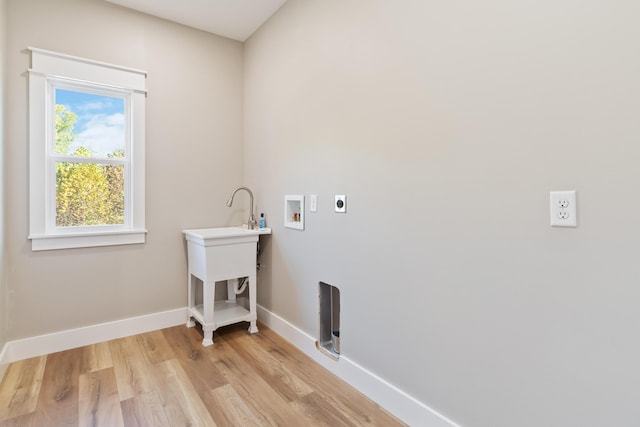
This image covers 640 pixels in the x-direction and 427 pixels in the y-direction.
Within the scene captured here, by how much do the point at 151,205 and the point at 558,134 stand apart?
2787mm

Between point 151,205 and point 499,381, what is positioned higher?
point 151,205

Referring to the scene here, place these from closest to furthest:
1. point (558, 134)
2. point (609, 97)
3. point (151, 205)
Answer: point (609, 97) → point (558, 134) → point (151, 205)

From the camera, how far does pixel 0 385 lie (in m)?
1.93

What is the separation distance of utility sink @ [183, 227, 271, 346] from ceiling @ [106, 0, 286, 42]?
1.80 meters

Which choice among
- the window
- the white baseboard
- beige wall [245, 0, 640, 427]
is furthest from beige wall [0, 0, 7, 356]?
beige wall [245, 0, 640, 427]

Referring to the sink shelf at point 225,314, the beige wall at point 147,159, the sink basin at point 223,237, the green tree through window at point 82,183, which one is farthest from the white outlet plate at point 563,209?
the green tree through window at point 82,183

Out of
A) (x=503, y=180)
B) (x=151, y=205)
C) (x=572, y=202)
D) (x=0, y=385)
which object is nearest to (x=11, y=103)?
(x=151, y=205)

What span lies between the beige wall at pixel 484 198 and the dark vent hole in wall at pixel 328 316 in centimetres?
15

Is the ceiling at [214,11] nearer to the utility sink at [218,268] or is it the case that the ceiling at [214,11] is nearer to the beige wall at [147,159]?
the beige wall at [147,159]

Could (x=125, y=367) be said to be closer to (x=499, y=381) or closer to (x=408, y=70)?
(x=499, y=381)

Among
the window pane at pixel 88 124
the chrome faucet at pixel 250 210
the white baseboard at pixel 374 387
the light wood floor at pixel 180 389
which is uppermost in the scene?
the window pane at pixel 88 124

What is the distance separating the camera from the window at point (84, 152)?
7.52ft

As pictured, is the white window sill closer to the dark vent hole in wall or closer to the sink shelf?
the sink shelf

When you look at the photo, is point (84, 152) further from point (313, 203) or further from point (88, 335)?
point (313, 203)
